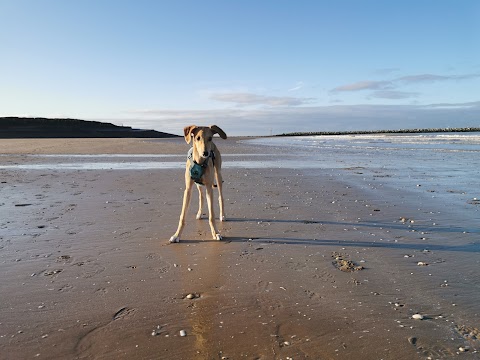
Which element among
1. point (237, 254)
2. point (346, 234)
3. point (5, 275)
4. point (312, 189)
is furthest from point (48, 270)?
point (312, 189)

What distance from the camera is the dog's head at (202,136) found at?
18.6ft

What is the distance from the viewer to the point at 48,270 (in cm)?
439

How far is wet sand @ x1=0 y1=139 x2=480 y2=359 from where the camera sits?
288cm

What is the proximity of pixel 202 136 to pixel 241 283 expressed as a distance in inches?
97.7

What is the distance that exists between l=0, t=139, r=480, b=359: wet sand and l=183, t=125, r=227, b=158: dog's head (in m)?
1.38

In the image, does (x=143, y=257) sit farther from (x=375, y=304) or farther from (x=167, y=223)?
(x=375, y=304)

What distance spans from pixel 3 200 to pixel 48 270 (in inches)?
207

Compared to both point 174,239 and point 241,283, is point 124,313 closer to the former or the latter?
point 241,283

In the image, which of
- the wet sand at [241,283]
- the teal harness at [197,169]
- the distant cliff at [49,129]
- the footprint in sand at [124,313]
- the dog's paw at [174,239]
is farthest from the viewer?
the distant cliff at [49,129]

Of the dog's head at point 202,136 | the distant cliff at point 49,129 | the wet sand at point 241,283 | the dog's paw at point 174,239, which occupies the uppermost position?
the distant cliff at point 49,129

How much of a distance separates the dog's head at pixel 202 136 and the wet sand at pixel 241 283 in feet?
Result: 4.53

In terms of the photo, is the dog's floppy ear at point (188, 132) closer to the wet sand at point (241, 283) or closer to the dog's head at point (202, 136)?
the dog's head at point (202, 136)

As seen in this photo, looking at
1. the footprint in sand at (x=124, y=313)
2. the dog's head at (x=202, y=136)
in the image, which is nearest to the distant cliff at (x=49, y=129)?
the dog's head at (x=202, y=136)

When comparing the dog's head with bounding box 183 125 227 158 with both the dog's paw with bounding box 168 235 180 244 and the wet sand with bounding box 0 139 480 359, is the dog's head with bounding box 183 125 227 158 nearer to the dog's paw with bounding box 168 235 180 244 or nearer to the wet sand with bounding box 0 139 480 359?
the dog's paw with bounding box 168 235 180 244
